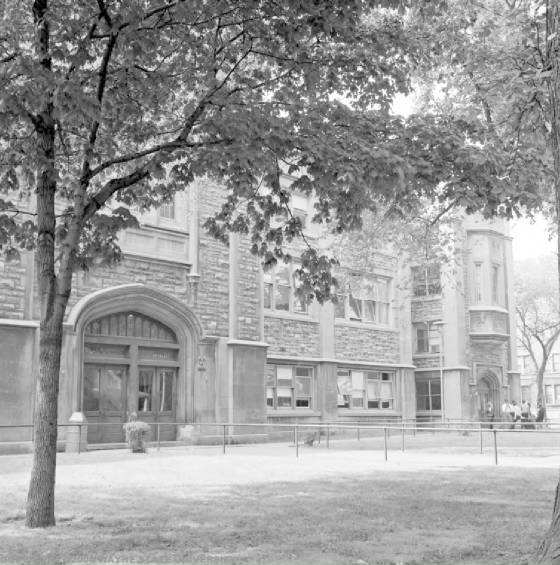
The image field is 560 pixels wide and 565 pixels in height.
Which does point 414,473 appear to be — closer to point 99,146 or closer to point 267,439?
point 99,146

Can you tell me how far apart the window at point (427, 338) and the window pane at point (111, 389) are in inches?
740

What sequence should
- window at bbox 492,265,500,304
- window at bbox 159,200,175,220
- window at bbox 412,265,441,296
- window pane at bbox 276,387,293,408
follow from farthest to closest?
window at bbox 492,265,500,304 < window at bbox 412,265,441,296 < window pane at bbox 276,387,293,408 < window at bbox 159,200,175,220

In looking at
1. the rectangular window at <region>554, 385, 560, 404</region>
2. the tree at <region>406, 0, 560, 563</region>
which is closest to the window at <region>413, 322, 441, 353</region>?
the tree at <region>406, 0, 560, 563</region>

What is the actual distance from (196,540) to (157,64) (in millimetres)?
5867

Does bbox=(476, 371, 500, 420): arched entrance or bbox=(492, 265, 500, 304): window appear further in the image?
bbox=(492, 265, 500, 304): window

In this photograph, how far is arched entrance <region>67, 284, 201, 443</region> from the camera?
69.7 feet

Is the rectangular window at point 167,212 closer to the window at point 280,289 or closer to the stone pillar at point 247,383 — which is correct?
the stone pillar at point 247,383

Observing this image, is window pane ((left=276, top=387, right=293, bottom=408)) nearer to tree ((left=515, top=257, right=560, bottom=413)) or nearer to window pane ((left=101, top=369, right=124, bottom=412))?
window pane ((left=101, top=369, right=124, bottom=412))

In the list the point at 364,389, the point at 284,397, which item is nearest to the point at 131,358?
the point at 284,397

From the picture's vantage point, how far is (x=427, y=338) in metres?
37.6

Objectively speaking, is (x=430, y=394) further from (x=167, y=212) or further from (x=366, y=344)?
(x=167, y=212)

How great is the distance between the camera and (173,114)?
37.7ft

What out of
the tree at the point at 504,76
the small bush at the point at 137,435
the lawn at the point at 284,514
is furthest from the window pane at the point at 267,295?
the lawn at the point at 284,514

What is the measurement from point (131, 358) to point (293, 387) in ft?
24.7
